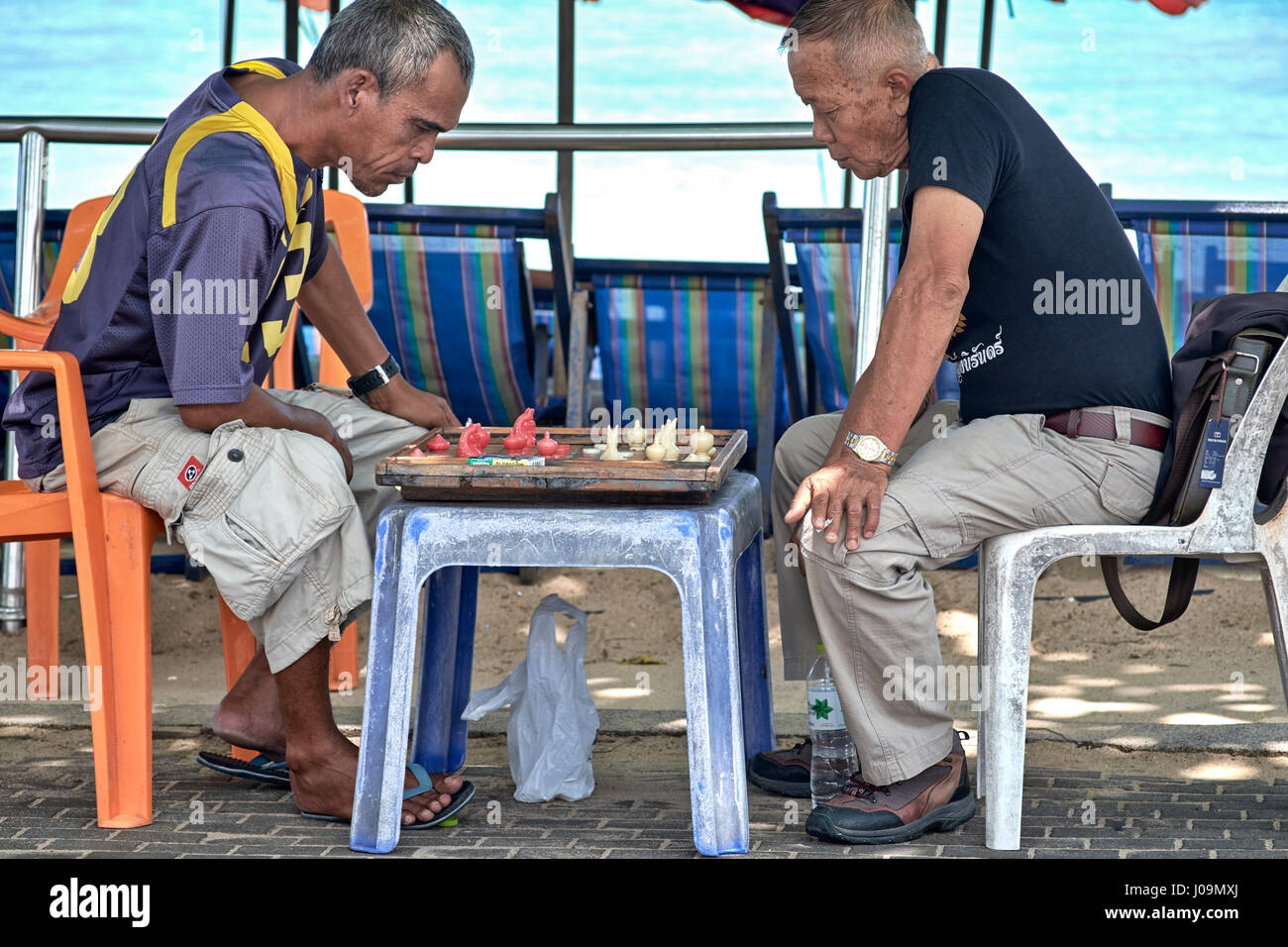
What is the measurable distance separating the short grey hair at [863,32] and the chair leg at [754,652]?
3.11ft

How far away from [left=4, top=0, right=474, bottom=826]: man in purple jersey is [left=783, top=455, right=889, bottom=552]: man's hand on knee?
800 mm

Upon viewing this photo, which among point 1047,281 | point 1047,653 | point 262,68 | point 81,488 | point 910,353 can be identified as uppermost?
point 262,68

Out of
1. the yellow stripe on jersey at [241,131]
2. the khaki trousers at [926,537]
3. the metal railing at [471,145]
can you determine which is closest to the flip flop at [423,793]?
the khaki trousers at [926,537]

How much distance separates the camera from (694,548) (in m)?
2.28

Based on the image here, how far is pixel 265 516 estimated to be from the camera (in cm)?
245

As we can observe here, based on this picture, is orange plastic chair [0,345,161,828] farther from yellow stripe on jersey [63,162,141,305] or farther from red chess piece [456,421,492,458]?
red chess piece [456,421,492,458]

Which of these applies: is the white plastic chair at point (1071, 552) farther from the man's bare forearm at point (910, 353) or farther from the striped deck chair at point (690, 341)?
the striped deck chair at point (690, 341)

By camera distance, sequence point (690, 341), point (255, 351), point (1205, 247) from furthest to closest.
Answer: point (690, 341), point (1205, 247), point (255, 351)

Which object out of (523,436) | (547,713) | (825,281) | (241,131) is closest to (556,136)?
(825,281)

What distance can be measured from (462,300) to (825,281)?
4.00 ft

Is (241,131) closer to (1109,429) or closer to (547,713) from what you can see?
(547,713)

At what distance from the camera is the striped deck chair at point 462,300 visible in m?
4.61

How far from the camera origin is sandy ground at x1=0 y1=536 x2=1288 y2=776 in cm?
331

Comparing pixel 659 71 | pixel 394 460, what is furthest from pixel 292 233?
pixel 659 71
